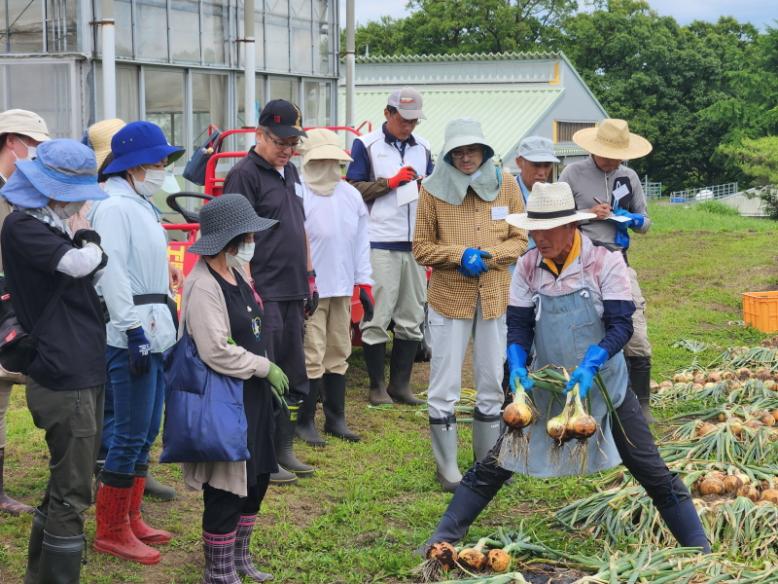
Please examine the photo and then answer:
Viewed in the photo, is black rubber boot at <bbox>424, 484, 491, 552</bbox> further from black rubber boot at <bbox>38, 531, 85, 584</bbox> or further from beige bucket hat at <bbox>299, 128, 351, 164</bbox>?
beige bucket hat at <bbox>299, 128, 351, 164</bbox>

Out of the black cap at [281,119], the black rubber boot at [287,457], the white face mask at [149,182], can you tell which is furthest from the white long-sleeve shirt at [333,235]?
the white face mask at [149,182]

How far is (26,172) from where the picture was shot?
14.2ft

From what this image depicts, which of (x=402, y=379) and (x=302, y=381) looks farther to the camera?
(x=402, y=379)

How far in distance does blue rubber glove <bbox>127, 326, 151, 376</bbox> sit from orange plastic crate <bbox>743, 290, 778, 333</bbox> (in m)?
8.22

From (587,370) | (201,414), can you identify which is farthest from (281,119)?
(587,370)

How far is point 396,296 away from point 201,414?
377 centimetres

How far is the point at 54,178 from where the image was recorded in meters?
4.36

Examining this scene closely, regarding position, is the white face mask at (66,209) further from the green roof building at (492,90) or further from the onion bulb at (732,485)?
the green roof building at (492,90)

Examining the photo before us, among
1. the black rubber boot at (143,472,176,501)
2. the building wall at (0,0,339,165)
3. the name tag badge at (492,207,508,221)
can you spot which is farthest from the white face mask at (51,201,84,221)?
the building wall at (0,0,339,165)

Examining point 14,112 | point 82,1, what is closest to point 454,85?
point 82,1

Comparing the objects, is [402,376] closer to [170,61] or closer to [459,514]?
[459,514]

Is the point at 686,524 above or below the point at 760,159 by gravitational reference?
below

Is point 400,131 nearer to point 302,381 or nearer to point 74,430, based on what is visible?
point 302,381

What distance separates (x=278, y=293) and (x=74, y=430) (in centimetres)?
222
